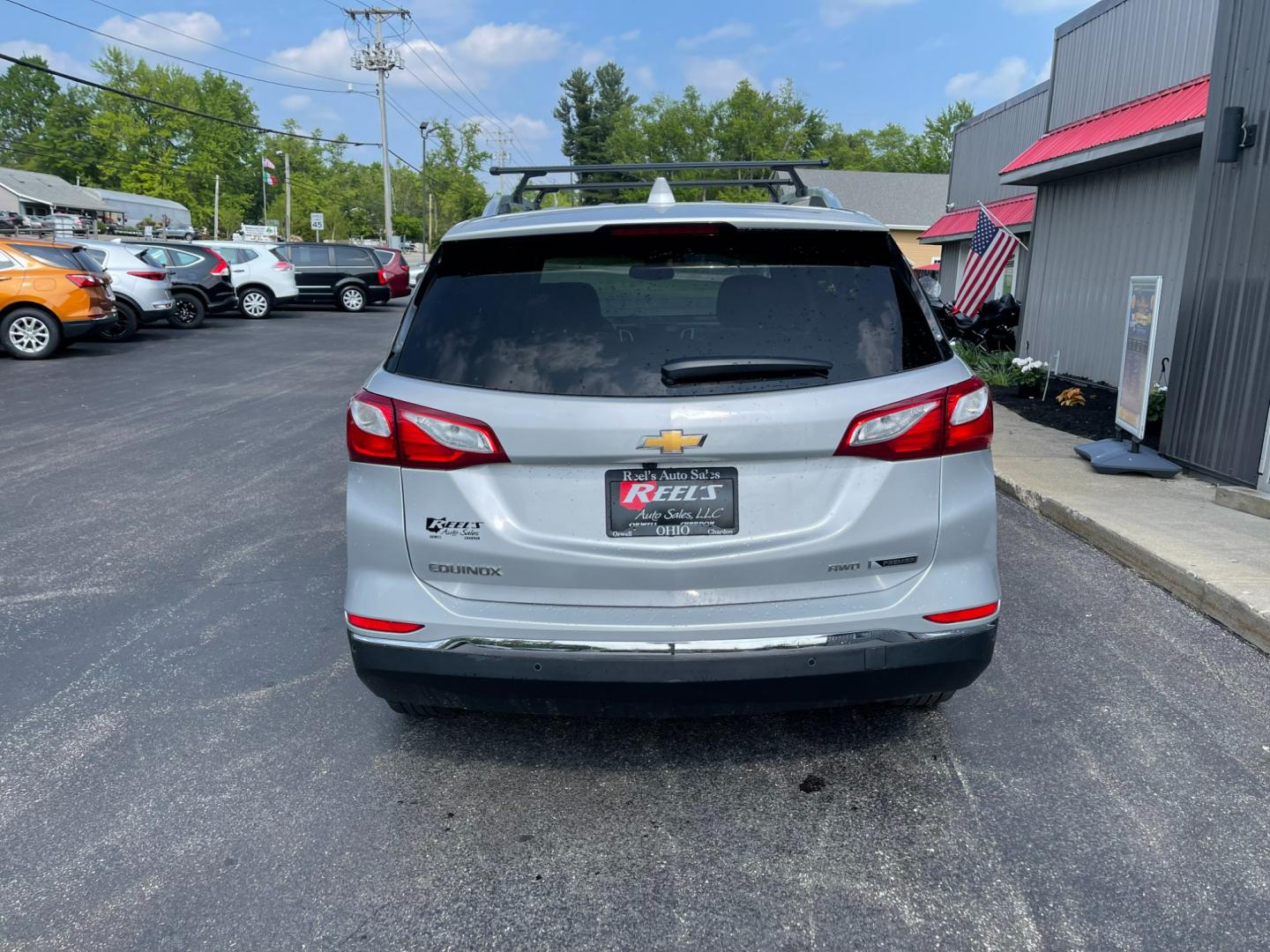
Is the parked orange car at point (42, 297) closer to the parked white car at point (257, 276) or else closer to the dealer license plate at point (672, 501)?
the parked white car at point (257, 276)

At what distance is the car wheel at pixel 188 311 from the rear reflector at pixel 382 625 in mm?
21292

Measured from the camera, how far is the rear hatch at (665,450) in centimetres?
291

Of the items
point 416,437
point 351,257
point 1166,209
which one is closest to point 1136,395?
point 1166,209

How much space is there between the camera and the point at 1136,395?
8.04 meters

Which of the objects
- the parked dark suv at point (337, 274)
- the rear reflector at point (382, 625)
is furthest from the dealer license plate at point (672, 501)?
the parked dark suv at point (337, 274)

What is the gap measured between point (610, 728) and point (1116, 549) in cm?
369

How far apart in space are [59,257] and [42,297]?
0.73 m

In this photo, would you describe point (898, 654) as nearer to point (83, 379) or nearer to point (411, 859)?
point (411, 859)

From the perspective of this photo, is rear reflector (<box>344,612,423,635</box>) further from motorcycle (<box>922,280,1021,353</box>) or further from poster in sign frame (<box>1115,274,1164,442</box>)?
motorcycle (<box>922,280,1021,353</box>)

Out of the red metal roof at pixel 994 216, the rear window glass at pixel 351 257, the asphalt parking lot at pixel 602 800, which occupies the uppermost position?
the red metal roof at pixel 994 216

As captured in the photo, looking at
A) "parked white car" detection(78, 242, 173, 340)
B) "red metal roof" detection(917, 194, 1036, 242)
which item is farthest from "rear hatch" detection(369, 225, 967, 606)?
"parked white car" detection(78, 242, 173, 340)

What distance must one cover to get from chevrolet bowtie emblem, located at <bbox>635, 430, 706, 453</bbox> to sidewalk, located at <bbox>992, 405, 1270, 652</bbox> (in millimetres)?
3212

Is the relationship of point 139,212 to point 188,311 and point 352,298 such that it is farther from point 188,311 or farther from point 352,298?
point 188,311

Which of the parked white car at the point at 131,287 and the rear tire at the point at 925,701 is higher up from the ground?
the parked white car at the point at 131,287
